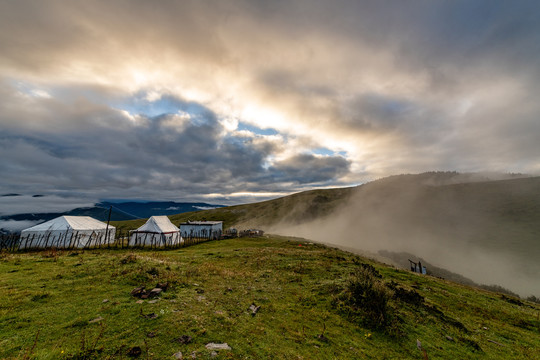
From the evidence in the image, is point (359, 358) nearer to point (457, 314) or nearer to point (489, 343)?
point (489, 343)

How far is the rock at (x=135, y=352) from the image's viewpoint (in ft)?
24.2

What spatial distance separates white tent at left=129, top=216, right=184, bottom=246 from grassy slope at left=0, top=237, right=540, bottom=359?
3449 cm

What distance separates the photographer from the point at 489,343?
12930mm

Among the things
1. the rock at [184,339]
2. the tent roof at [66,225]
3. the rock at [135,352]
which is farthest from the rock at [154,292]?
the tent roof at [66,225]

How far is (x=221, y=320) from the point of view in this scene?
10.4m

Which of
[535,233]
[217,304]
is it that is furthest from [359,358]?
[535,233]

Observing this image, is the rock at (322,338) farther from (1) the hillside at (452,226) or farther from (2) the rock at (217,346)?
(1) the hillside at (452,226)

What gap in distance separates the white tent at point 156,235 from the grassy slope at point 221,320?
34.5 meters

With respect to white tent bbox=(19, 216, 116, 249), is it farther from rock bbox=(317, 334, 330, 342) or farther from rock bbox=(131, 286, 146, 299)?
rock bbox=(317, 334, 330, 342)

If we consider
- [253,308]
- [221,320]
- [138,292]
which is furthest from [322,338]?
[138,292]

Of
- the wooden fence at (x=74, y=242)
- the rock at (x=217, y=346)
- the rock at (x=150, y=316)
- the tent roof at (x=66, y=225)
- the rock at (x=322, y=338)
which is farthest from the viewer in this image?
the tent roof at (x=66, y=225)

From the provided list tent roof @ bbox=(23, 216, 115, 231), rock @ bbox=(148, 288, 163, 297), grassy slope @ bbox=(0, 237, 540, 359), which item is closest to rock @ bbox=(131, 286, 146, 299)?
grassy slope @ bbox=(0, 237, 540, 359)

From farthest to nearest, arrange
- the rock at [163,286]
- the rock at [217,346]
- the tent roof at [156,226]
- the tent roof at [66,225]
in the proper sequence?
the tent roof at [156,226]
the tent roof at [66,225]
the rock at [163,286]
the rock at [217,346]

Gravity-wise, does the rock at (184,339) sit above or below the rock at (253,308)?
above
